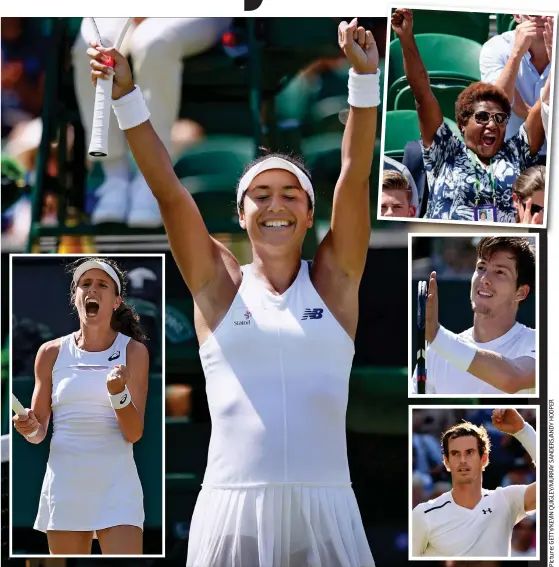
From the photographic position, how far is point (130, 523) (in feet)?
15.0

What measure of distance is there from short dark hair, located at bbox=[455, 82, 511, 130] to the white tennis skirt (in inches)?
68.6

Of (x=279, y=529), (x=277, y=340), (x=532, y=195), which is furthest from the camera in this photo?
(x=532, y=195)

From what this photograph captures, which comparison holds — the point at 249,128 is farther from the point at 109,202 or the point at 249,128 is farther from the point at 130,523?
the point at 130,523

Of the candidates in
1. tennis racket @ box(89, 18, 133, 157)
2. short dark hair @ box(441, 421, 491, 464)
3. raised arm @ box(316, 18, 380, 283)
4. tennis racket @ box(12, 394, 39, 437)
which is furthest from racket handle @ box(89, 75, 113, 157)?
short dark hair @ box(441, 421, 491, 464)

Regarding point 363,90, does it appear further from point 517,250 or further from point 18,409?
point 18,409

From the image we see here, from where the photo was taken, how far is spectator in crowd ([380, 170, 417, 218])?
15.3 ft

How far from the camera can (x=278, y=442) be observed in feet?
14.0

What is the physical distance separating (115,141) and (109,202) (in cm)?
27

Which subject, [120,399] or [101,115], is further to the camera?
[120,399]

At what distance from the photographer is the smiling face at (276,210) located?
4.40 m

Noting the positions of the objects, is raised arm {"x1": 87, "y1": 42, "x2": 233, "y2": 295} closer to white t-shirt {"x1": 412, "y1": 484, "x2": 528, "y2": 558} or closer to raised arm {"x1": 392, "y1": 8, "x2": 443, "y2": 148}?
raised arm {"x1": 392, "y1": 8, "x2": 443, "y2": 148}

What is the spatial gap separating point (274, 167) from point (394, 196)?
57cm

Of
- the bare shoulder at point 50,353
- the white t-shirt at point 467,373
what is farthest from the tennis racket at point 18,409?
the white t-shirt at point 467,373

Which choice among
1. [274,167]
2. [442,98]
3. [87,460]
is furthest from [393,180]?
[87,460]
